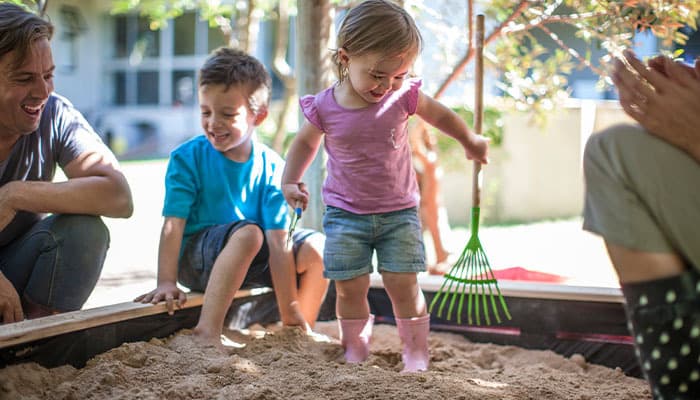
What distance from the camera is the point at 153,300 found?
102 inches

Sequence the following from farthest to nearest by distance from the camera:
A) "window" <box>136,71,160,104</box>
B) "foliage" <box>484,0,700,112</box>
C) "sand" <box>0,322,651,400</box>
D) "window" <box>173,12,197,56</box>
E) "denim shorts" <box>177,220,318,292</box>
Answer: "window" <box>136,71,160,104</box> → "window" <box>173,12,197,56</box> → "foliage" <box>484,0,700,112</box> → "denim shorts" <box>177,220,318,292</box> → "sand" <box>0,322,651,400</box>

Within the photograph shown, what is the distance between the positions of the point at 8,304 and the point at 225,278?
0.70 metres

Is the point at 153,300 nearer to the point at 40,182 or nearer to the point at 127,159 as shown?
the point at 40,182

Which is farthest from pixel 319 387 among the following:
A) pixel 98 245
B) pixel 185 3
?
pixel 185 3

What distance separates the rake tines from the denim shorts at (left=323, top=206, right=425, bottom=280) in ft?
0.75

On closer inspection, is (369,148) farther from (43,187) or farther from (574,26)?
(574,26)

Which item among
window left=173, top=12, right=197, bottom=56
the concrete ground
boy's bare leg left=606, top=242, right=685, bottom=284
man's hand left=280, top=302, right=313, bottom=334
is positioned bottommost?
the concrete ground

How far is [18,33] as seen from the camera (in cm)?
233

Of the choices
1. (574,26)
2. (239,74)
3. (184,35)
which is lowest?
(239,74)

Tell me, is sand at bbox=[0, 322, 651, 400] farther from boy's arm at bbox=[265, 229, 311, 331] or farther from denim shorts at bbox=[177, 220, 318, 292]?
denim shorts at bbox=[177, 220, 318, 292]

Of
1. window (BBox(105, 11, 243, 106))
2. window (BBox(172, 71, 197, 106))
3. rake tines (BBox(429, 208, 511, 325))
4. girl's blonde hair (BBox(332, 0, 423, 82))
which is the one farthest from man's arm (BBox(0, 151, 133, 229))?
window (BBox(172, 71, 197, 106))

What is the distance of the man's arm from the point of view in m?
2.33

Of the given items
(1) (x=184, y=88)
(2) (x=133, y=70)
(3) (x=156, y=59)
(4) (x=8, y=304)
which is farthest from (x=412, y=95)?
(2) (x=133, y=70)

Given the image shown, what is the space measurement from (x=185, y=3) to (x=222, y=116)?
334 centimetres
